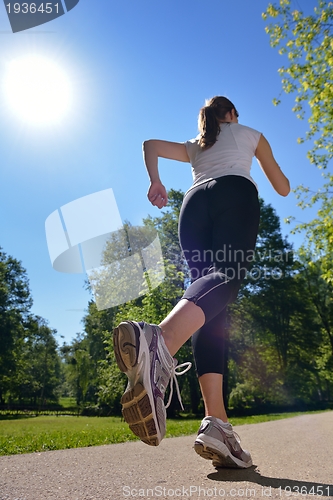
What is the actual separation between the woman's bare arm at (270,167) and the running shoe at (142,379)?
4.33 ft

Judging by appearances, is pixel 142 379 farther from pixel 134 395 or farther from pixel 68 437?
pixel 68 437

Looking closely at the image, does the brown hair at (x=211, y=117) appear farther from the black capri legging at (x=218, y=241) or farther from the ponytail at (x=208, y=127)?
the black capri legging at (x=218, y=241)

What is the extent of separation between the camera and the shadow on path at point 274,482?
4.20 feet

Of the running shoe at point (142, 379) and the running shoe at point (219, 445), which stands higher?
the running shoe at point (142, 379)

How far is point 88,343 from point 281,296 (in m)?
14.4

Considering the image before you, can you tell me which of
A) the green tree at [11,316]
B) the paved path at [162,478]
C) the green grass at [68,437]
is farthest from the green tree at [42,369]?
the paved path at [162,478]

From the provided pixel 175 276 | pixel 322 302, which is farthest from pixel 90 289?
pixel 322 302

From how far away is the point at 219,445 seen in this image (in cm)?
158

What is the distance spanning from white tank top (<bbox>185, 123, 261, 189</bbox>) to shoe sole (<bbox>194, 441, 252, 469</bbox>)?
1231 mm

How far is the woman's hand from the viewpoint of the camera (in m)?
1.91

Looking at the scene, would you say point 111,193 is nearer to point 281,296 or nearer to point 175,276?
point 175,276

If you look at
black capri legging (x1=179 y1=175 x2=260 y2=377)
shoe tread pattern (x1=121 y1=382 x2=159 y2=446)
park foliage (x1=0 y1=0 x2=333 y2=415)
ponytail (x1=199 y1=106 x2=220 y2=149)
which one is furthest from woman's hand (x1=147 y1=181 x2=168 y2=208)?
park foliage (x1=0 y1=0 x2=333 y2=415)

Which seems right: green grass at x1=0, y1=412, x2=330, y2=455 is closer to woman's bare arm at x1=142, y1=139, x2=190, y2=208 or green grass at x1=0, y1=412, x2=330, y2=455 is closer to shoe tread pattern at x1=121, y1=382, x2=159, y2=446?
shoe tread pattern at x1=121, y1=382, x2=159, y2=446

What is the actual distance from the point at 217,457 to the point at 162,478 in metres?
0.26
